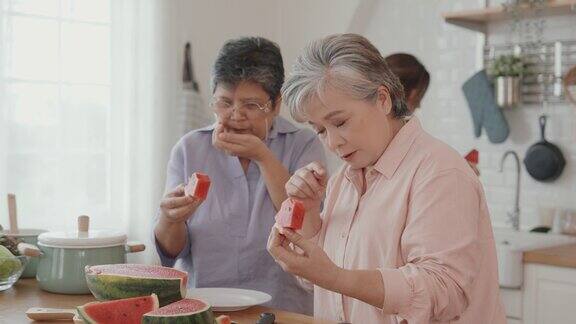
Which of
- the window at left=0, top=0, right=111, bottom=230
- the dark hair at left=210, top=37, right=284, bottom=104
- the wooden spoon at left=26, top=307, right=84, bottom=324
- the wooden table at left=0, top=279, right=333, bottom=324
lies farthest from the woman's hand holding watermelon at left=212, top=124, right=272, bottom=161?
the window at left=0, top=0, right=111, bottom=230

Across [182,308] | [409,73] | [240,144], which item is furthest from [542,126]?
[182,308]

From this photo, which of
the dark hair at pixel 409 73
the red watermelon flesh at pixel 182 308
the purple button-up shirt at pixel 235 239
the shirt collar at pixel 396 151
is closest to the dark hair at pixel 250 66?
the purple button-up shirt at pixel 235 239

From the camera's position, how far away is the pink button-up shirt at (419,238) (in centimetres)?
190

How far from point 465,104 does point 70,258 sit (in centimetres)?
270

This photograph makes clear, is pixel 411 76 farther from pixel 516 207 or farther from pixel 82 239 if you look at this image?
pixel 82 239

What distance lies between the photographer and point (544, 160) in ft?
13.8

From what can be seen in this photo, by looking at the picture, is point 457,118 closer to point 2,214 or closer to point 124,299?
point 2,214

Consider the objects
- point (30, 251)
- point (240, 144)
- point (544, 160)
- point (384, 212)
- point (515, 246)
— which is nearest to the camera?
point (384, 212)

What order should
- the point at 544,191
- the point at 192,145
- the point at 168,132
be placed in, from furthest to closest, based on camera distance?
the point at 168,132 < the point at 544,191 < the point at 192,145

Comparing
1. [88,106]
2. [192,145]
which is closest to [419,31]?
[88,106]

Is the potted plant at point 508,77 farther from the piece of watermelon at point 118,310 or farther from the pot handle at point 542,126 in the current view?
the piece of watermelon at point 118,310

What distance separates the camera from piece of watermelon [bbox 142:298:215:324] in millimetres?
1761

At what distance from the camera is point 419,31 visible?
4750 millimetres

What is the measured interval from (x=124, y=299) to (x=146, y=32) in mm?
2749
